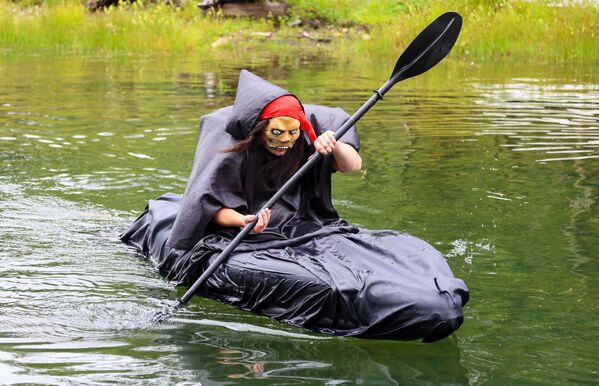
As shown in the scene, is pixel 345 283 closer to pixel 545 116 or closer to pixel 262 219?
pixel 262 219

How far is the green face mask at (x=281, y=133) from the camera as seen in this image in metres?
6.01

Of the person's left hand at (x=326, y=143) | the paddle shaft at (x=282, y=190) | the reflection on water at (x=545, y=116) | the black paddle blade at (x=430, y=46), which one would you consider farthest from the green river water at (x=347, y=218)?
the black paddle blade at (x=430, y=46)

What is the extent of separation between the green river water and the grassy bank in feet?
8.71

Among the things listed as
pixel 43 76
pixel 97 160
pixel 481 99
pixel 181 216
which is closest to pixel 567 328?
pixel 181 216

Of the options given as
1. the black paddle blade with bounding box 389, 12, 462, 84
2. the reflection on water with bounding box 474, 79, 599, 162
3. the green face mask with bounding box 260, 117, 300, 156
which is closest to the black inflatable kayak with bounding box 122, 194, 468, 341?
the green face mask with bounding box 260, 117, 300, 156

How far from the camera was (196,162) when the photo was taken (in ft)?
21.5

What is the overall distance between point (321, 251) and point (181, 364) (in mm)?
1055

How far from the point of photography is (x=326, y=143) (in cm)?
587

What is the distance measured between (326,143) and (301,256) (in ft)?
1.91

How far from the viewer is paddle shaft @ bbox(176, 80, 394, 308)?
591 cm

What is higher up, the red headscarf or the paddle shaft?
the red headscarf

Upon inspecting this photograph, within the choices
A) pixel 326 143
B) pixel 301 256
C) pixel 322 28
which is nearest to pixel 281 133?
pixel 326 143

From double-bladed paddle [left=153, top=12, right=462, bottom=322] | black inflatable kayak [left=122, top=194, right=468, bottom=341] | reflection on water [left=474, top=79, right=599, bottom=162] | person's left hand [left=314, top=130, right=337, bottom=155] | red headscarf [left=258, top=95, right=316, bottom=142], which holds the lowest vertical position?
reflection on water [left=474, top=79, right=599, bottom=162]

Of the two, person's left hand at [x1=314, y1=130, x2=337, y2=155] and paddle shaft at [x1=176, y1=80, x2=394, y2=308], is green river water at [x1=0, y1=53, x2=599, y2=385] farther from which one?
person's left hand at [x1=314, y1=130, x2=337, y2=155]
